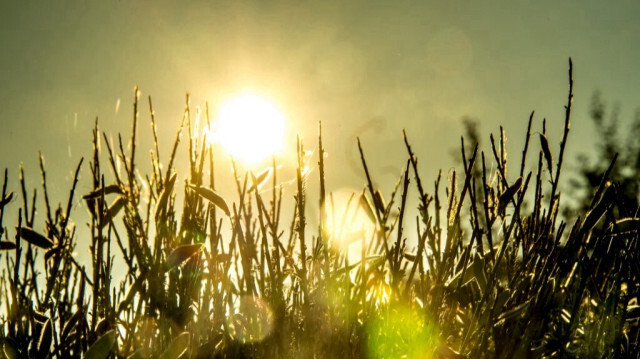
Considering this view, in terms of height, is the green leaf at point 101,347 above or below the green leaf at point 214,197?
below

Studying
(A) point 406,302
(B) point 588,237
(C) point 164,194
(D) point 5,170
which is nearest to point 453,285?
(A) point 406,302

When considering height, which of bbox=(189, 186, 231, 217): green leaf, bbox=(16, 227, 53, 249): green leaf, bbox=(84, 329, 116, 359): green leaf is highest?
bbox=(189, 186, 231, 217): green leaf

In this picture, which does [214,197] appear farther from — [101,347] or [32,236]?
[32,236]

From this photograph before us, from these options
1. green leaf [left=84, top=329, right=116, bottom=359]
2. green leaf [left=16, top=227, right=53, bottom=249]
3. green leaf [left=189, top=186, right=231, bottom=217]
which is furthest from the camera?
green leaf [left=16, top=227, right=53, bottom=249]

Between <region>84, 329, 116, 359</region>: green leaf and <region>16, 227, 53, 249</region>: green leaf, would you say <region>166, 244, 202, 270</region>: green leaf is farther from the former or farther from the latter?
<region>16, 227, 53, 249</region>: green leaf

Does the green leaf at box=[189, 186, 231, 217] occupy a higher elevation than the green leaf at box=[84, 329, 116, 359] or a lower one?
higher

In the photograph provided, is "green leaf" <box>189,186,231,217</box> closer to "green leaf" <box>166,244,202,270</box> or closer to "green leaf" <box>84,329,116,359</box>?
"green leaf" <box>166,244,202,270</box>

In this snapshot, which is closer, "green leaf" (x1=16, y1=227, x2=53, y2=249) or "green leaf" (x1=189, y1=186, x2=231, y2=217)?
"green leaf" (x1=189, y1=186, x2=231, y2=217)

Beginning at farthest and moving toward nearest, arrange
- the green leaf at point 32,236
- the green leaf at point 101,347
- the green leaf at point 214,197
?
the green leaf at point 32,236 → the green leaf at point 214,197 → the green leaf at point 101,347

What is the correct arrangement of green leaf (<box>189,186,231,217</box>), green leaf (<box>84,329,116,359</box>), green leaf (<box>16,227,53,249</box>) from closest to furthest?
green leaf (<box>84,329,116,359</box>), green leaf (<box>189,186,231,217</box>), green leaf (<box>16,227,53,249</box>)

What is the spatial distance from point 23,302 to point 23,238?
0.26 m

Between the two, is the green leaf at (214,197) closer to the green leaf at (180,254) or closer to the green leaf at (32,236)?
the green leaf at (180,254)

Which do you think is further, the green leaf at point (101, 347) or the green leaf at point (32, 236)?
the green leaf at point (32, 236)

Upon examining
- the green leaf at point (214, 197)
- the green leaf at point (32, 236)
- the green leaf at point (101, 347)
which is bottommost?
the green leaf at point (101, 347)
